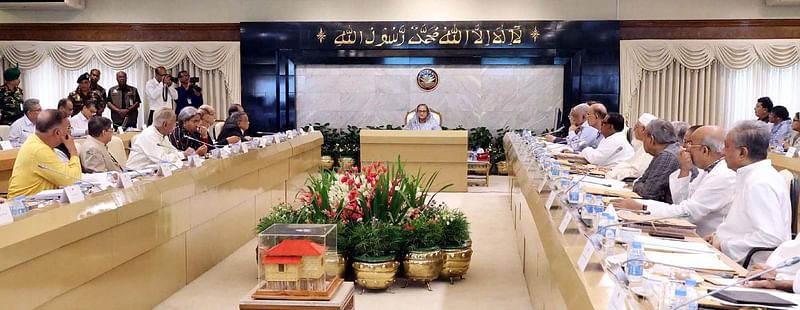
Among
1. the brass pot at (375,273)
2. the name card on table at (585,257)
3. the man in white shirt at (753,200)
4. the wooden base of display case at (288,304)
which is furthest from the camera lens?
the brass pot at (375,273)

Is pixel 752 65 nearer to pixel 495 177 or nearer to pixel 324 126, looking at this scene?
pixel 495 177

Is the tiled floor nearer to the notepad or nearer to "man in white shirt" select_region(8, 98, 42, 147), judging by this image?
the notepad

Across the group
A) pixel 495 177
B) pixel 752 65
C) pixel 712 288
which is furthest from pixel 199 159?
pixel 752 65

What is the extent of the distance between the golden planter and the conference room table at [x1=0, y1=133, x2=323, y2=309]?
44.2 inches

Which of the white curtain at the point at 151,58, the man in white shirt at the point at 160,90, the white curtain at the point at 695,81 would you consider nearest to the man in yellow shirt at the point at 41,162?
the man in white shirt at the point at 160,90

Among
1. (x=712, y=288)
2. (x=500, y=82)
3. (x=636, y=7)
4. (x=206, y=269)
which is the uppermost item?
(x=636, y=7)

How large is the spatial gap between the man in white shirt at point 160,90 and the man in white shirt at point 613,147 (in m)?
7.14

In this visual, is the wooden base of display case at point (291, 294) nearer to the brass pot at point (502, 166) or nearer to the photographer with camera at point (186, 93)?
the brass pot at point (502, 166)

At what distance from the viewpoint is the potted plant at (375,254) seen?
15.5 feet

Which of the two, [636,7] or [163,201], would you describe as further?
[636,7]

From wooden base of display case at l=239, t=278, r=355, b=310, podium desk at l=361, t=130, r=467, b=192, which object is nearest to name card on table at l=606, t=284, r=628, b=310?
wooden base of display case at l=239, t=278, r=355, b=310

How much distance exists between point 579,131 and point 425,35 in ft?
12.6

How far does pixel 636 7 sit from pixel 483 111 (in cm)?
274

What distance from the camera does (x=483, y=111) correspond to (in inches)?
501
